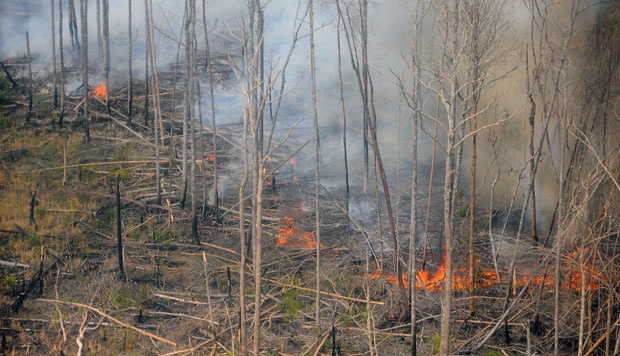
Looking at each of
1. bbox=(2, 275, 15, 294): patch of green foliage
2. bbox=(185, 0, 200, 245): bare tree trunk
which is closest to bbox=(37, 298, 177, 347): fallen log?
bbox=(2, 275, 15, 294): patch of green foliage

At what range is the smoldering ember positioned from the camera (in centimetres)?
1308

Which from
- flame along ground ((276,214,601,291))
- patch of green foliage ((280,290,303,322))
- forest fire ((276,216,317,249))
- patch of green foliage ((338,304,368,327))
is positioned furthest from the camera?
forest fire ((276,216,317,249))

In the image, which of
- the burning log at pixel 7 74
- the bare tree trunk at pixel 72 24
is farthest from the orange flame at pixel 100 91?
the burning log at pixel 7 74

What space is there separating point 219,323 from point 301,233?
4441mm

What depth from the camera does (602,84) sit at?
1625 cm

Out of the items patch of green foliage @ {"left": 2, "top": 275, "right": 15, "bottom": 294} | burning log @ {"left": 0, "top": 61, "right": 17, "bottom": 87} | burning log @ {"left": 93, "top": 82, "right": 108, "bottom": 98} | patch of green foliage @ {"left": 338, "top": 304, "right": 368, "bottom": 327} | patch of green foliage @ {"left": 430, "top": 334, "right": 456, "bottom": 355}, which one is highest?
burning log @ {"left": 0, "top": 61, "right": 17, "bottom": 87}

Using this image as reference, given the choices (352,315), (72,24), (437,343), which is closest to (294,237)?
(352,315)

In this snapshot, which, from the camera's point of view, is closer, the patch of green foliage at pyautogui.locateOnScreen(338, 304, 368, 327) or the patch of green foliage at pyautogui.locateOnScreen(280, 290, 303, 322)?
the patch of green foliage at pyautogui.locateOnScreen(338, 304, 368, 327)

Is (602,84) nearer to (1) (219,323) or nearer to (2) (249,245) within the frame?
(2) (249,245)

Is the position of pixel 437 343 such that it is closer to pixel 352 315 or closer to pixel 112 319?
pixel 352 315

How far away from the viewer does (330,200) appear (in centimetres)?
1927

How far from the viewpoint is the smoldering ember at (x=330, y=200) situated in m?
13.1

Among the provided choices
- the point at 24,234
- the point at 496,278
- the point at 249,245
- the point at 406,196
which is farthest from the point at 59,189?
the point at 496,278

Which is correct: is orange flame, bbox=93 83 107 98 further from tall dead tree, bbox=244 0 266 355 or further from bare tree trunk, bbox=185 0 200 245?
tall dead tree, bbox=244 0 266 355
